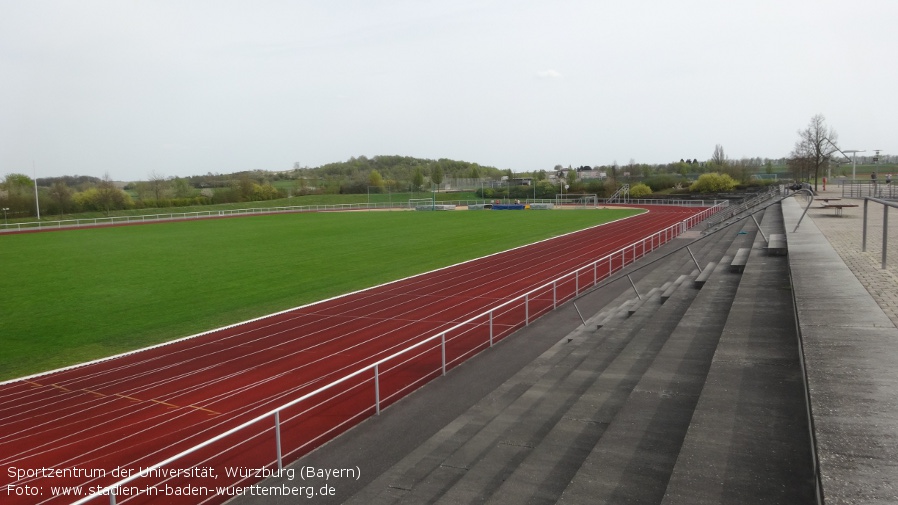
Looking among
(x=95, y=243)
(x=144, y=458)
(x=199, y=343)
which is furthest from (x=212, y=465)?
(x=95, y=243)

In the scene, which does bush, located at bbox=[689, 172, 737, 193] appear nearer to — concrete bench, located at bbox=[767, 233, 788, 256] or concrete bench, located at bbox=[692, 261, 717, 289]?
concrete bench, located at bbox=[767, 233, 788, 256]

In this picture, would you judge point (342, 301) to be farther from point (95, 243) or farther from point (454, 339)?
point (95, 243)

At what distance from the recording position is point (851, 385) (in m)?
5.63

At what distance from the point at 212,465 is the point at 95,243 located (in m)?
37.4

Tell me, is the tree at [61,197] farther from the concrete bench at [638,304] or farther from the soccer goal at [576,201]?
the concrete bench at [638,304]

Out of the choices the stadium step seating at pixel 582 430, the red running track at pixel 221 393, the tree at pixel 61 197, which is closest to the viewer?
the stadium step seating at pixel 582 430

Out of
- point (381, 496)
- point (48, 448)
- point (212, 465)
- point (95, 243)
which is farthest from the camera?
point (95, 243)

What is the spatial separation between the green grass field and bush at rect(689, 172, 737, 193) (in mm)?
41839

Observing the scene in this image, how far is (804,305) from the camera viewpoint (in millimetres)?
8820

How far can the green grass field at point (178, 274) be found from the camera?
15.6 meters

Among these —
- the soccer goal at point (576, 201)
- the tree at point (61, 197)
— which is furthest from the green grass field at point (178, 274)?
the soccer goal at point (576, 201)

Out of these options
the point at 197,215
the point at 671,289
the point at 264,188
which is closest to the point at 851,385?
the point at 671,289

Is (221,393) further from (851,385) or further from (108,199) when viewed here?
(108,199)

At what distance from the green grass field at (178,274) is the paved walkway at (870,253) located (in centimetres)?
1412
